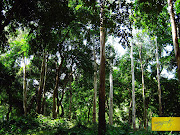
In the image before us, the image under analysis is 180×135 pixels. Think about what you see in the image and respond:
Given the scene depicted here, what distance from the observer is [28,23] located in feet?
29.1

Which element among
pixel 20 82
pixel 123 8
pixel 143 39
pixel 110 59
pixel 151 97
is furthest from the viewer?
pixel 151 97

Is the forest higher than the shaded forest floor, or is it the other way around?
the forest

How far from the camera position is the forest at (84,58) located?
744 cm

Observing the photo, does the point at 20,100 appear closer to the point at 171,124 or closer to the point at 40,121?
the point at 40,121

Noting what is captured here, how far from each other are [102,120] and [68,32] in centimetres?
1030

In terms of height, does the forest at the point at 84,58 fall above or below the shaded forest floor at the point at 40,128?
above

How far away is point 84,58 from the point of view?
58.2 ft

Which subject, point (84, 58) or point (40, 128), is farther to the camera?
point (84, 58)

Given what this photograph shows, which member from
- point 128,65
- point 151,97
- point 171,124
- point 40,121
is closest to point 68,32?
point 40,121

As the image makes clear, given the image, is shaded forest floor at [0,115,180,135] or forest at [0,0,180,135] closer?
forest at [0,0,180,135]

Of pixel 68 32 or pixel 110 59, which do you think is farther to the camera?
pixel 110 59

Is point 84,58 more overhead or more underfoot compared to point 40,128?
more overhead

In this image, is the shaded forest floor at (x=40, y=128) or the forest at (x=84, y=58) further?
the shaded forest floor at (x=40, y=128)

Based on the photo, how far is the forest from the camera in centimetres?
744
